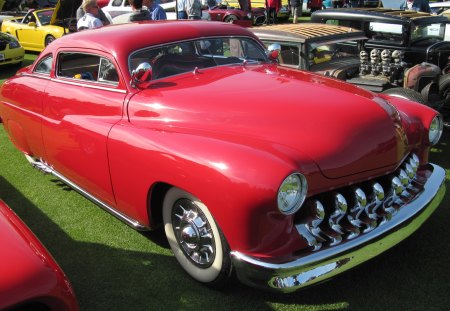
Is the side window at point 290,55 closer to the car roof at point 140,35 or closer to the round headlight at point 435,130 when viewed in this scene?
the car roof at point 140,35

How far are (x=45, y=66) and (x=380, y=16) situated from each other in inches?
167

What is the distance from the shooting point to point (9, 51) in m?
10.2

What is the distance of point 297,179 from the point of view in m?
2.28

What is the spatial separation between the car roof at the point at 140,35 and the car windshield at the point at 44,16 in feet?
29.7

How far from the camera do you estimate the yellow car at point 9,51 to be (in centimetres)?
1019

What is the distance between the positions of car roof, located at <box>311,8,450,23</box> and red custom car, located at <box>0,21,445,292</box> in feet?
8.91

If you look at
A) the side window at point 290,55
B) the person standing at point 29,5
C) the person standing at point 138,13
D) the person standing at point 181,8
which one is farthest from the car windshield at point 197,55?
the person standing at point 29,5

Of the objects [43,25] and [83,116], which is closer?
[83,116]

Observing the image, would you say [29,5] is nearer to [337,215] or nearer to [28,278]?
[337,215]

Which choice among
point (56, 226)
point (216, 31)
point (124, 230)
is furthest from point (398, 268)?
point (56, 226)

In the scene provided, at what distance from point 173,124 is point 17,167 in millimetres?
2816

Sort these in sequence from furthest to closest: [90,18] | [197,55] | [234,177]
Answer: [90,18], [197,55], [234,177]

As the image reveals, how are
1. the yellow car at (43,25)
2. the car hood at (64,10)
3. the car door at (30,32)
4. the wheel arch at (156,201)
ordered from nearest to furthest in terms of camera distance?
the wheel arch at (156,201)
the car hood at (64,10)
the yellow car at (43,25)
the car door at (30,32)

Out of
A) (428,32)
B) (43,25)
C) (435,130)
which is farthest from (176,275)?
(43,25)
